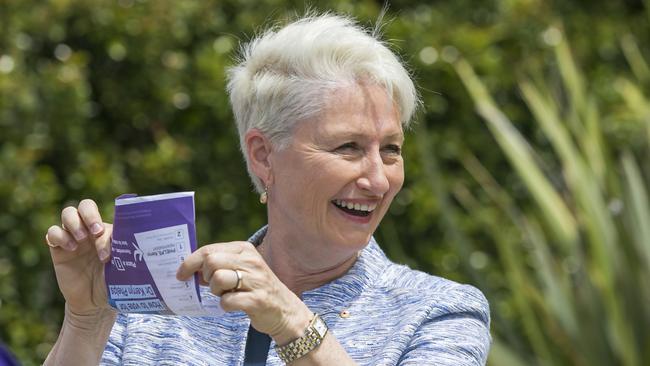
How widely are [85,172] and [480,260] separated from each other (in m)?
1.72

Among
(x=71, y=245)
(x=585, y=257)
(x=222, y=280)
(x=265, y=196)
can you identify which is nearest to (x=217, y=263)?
(x=222, y=280)

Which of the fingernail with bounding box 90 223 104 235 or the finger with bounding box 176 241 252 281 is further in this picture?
the fingernail with bounding box 90 223 104 235

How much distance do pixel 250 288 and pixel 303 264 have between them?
0.57 metres

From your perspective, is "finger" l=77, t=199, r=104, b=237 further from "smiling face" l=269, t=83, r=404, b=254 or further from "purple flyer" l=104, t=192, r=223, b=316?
"smiling face" l=269, t=83, r=404, b=254

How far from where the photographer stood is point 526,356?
179 inches

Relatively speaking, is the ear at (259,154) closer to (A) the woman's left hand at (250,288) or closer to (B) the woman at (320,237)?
(B) the woman at (320,237)

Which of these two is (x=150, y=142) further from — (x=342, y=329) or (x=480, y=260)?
(x=342, y=329)

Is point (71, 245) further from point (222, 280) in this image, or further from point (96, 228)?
point (222, 280)

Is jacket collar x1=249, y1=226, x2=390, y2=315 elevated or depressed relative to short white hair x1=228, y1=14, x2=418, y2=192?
depressed

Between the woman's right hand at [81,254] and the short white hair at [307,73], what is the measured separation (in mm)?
474

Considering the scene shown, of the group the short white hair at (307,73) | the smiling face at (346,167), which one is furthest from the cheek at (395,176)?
the short white hair at (307,73)

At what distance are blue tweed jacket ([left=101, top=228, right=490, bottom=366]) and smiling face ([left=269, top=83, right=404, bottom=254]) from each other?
13cm

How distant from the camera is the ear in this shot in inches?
119

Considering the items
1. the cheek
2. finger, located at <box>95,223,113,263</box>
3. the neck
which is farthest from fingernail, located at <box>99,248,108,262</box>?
the cheek
